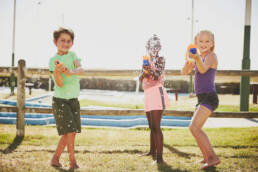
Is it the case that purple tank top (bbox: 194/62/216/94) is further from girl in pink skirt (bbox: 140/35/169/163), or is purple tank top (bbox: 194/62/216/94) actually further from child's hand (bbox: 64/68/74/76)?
child's hand (bbox: 64/68/74/76)

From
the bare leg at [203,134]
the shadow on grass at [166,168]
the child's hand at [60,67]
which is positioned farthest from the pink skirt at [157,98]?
the child's hand at [60,67]

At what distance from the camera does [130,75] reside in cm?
429

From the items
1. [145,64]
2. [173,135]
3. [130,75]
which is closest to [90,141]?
[130,75]

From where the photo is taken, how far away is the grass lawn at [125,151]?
9.78 feet

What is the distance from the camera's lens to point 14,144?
3.91 metres

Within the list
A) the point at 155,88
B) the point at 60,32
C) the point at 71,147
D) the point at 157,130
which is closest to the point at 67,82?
the point at 60,32

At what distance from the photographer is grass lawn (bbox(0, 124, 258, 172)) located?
298 cm

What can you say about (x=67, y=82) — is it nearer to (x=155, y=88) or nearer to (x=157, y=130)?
(x=155, y=88)

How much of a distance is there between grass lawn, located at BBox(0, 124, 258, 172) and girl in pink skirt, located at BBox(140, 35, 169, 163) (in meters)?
0.41

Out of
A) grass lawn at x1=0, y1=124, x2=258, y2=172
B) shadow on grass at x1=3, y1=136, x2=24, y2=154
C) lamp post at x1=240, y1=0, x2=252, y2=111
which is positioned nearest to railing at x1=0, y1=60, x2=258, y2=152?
shadow on grass at x1=3, y1=136, x2=24, y2=154

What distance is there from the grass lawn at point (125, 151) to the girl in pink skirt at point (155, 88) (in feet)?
1.34

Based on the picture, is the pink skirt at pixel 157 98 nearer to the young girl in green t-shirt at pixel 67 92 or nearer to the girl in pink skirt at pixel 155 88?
the girl in pink skirt at pixel 155 88

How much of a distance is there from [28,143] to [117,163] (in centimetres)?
178

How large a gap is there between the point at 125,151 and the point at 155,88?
130 centimetres
